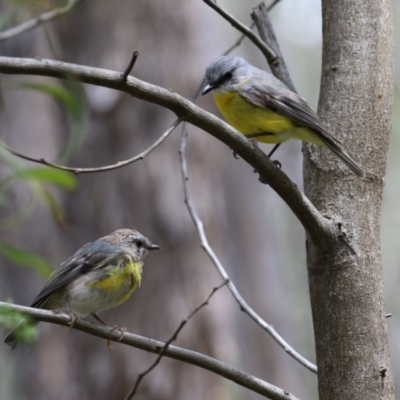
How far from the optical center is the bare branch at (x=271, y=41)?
3430 millimetres

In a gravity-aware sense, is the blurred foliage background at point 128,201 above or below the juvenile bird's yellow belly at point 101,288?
above

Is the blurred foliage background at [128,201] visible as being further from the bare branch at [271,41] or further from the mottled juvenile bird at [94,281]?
the bare branch at [271,41]

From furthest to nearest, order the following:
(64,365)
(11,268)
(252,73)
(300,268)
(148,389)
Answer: (300,268) → (11,268) → (64,365) → (148,389) → (252,73)

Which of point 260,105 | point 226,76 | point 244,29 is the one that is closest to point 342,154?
point 244,29

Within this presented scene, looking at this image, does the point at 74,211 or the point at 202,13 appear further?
the point at 202,13

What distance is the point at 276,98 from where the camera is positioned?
11.8ft

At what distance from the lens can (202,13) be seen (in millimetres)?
7320

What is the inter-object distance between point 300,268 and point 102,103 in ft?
32.9

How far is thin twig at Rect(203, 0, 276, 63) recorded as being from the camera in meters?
2.92

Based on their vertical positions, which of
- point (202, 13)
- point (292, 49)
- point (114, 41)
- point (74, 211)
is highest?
point (292, 49)

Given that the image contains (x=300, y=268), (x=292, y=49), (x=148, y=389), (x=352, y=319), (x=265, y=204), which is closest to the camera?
(x=352, y=319)

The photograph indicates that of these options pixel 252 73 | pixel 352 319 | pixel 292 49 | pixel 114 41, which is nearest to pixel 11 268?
pixel 114 41

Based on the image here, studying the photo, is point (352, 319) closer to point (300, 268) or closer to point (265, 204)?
point (265, 204)

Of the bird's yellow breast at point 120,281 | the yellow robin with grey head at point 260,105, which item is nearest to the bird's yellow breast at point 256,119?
the yellow robin with grey head at point 260,105
